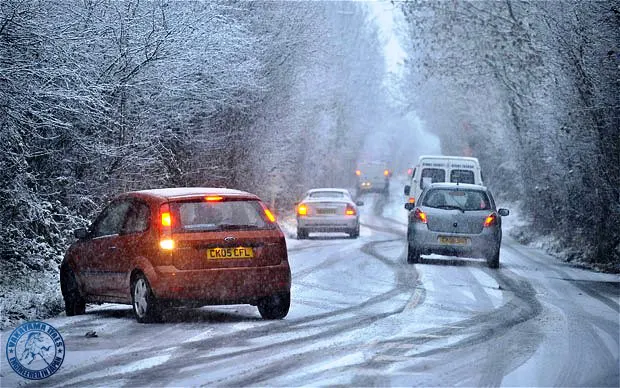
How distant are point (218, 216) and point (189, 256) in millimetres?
968

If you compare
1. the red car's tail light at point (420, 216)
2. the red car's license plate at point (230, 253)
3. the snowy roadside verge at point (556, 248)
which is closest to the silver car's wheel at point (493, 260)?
the red car's tail light at point (420, 216)

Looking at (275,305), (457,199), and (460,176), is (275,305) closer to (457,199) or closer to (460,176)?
(457,199)

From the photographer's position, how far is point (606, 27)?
24141 mm

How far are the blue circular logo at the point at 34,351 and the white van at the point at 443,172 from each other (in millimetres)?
21699

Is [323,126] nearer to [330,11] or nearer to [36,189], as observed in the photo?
[330,11]

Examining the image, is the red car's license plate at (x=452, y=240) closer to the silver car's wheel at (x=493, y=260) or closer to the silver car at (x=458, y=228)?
the silver car at (x=458, y=228)

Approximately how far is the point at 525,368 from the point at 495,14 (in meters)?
24.8

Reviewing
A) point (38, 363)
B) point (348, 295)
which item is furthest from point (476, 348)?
point (348, 295)

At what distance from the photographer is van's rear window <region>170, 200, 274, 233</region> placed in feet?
42.6

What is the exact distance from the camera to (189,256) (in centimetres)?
1269

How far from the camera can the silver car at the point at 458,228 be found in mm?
22219

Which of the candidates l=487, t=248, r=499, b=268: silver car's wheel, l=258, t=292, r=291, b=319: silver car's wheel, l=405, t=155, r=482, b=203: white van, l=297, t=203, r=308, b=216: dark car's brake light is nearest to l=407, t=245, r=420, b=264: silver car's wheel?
l=487, t=248, r=499, b=268: silver car's wheel

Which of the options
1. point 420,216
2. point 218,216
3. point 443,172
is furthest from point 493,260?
point 218,216

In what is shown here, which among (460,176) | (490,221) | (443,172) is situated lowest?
(490,221)
